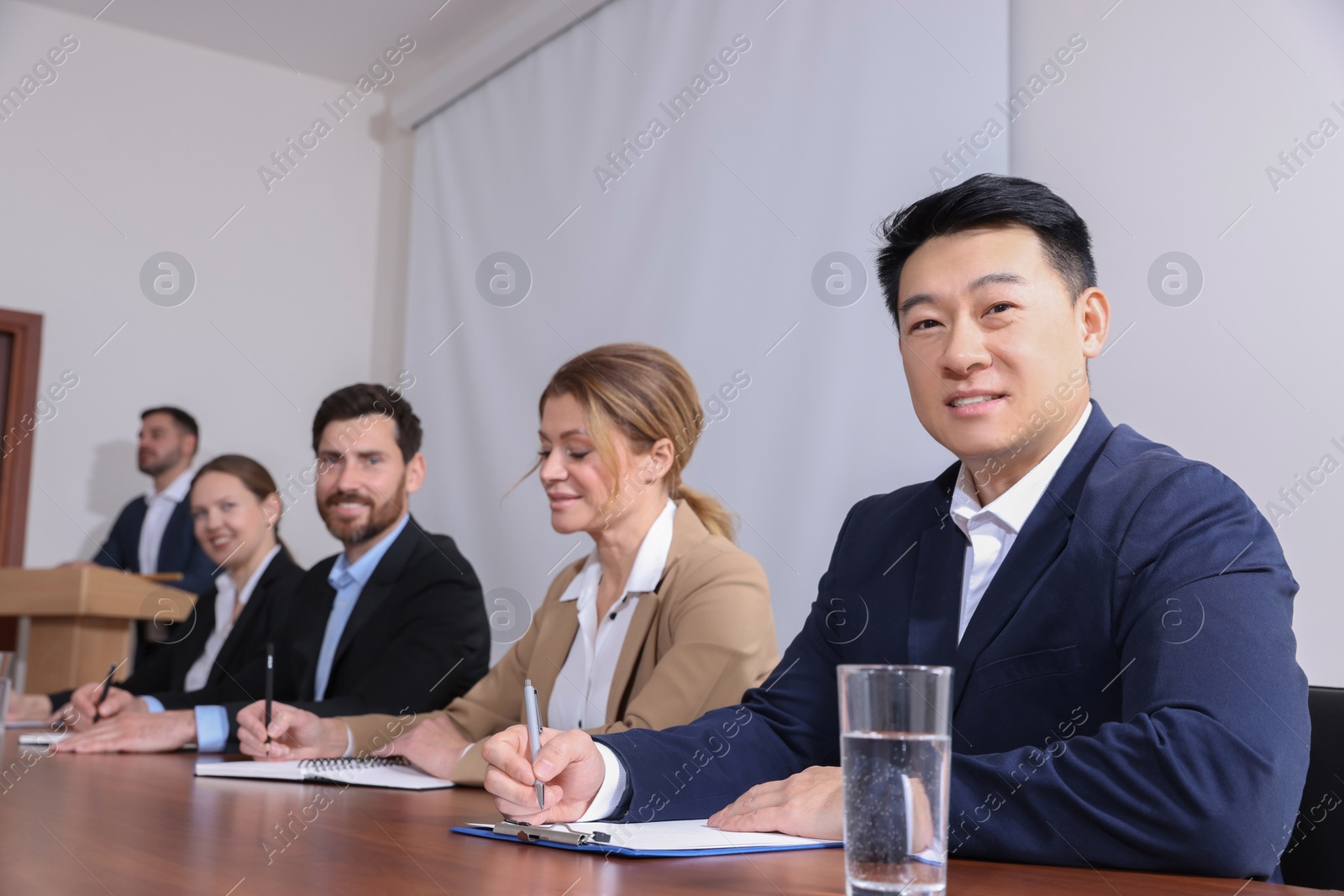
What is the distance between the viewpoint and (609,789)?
1172mm

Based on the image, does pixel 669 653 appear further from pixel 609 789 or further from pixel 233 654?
pixel 233 654

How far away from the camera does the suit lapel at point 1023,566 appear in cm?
119

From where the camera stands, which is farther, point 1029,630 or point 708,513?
point 708,513

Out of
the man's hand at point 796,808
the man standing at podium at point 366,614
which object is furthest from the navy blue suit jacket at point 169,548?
the man's hand at point 796,808

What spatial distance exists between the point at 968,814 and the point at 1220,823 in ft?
0.63

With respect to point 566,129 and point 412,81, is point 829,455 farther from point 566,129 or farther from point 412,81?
point 412,81

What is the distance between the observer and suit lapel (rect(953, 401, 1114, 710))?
1.19 meters

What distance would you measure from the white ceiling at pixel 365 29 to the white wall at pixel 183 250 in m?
0.11

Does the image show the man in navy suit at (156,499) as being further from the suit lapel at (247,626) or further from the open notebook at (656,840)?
the open notebook at (656,840)

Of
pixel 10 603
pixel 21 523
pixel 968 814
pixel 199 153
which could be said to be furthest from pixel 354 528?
pixel 199 153

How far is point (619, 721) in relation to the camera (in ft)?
6.20

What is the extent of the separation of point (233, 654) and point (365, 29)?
9.96ft

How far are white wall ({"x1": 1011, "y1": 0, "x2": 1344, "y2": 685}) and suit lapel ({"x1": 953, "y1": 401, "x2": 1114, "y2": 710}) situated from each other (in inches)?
41.8

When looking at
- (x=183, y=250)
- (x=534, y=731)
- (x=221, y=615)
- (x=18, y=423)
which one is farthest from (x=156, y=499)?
(x=534, y=731)
